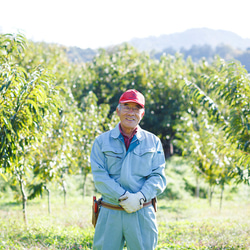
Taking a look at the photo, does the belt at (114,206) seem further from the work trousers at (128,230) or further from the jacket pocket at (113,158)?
the jacket pocket at (113,158)

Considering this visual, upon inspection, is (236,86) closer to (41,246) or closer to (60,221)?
(41,246)

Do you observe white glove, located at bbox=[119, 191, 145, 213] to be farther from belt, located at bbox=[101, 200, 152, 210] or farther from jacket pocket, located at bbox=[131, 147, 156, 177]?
jacket pocket, located at bbox=[131, 147, 156, 177]

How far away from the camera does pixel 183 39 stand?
91562 mm

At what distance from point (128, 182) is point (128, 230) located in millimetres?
462

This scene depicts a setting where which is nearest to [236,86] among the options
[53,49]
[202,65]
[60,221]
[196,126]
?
[60,221]

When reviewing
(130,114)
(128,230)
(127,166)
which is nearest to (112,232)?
(128,230)

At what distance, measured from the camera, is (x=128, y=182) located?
283cm

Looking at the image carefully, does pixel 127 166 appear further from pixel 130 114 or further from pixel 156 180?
pixel 130 114

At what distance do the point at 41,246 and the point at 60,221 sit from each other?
2507 millimetres

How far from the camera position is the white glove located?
8.78 feet

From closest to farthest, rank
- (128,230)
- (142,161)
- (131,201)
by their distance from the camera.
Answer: (131,201) < (128,230) < (142,161)

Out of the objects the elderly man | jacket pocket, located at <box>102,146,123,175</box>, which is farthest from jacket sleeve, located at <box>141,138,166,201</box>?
jacket pocket, located at <box>102,146,123,175</box>

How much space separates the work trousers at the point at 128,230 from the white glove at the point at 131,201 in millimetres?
150

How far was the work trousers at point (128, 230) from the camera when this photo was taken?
2809mm
